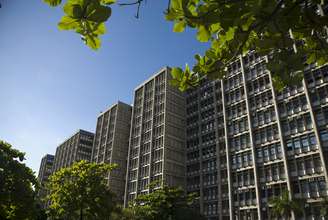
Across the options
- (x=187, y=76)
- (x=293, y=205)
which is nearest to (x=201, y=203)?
(x=293, y=205)

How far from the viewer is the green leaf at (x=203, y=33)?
10.5 feet

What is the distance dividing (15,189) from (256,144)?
47.2 metres

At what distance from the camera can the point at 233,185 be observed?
62.2 metres

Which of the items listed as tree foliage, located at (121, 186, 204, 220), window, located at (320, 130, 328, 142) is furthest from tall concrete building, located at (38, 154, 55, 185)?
window, located at (320, 130, 328, 142)

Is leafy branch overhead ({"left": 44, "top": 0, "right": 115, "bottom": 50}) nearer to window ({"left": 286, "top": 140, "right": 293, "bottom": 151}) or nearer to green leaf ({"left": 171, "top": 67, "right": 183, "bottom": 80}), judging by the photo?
green leaf ({"left": 171, "top": 67, "right": 183, "bottom": 80})

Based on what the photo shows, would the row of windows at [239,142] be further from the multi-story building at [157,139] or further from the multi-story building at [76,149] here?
the multi-story building at [76,149]

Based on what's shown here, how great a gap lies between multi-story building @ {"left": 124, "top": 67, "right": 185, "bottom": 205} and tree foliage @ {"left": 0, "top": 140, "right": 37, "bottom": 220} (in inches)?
1817

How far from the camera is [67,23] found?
2.84 metres

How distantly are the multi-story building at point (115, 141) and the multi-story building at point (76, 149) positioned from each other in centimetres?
1471

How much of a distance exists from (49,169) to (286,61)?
6013 inches

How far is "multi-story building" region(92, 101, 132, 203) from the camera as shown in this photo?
90062 millimetres

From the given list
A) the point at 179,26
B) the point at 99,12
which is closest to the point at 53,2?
the point at 99,12

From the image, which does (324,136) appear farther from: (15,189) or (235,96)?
(15,189)

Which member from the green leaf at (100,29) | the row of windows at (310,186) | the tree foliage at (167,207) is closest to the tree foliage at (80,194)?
the tree foliage at (167,207)
